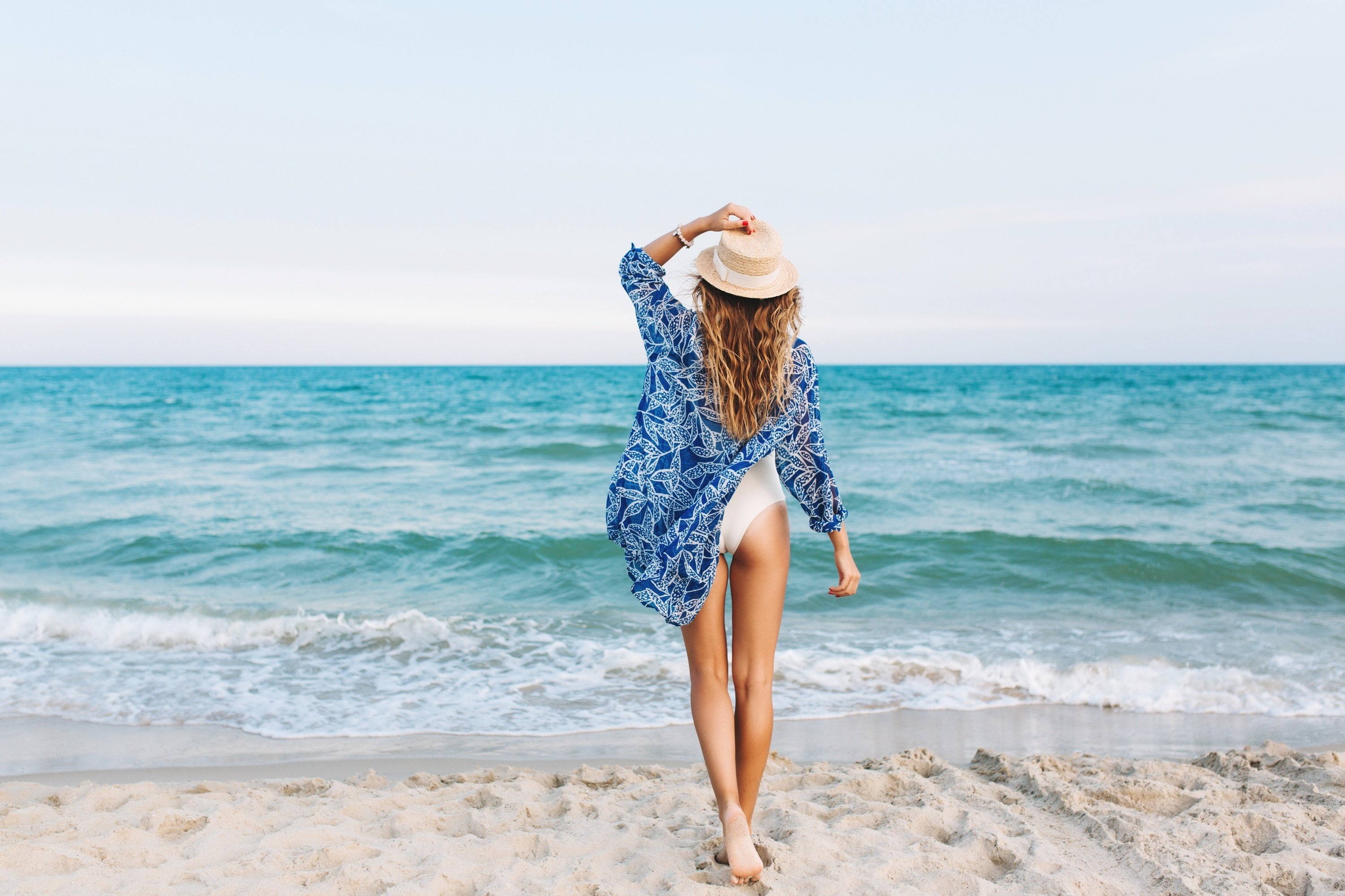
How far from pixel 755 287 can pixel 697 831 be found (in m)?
1.84

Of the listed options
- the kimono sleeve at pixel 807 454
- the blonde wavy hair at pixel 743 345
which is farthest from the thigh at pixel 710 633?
the blonde wavy hair at pixel 743 345

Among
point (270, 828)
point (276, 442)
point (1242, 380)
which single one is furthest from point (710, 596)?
point (1242, 380)

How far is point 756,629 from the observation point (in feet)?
8.16

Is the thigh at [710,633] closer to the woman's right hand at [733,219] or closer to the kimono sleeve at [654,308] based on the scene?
the kimono sleeve at [654,308]

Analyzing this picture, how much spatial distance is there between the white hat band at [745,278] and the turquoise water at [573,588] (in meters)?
2.98

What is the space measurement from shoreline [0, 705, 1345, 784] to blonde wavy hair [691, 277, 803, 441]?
2263 millimetres

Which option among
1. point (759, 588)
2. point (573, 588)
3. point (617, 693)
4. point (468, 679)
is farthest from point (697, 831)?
point (573, 588)

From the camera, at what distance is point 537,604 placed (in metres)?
7.05

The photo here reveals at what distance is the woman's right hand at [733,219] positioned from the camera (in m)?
2.35

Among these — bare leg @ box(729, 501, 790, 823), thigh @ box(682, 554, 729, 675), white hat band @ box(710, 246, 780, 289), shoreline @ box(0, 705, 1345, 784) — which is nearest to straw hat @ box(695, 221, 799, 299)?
white hat band @ box(710, 246, 780, 289)

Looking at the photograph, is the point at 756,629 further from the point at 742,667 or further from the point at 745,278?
the point at 745,278

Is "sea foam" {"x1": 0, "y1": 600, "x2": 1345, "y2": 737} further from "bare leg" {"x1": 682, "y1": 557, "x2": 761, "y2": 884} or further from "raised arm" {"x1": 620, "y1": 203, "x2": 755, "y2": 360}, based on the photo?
"raised arm" {"x1": 620, "y1": 203, "x2": 755, "y2": 360}

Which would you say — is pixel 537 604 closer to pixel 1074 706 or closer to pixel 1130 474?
pixel 1074 706

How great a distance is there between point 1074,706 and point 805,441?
336 centimetres
